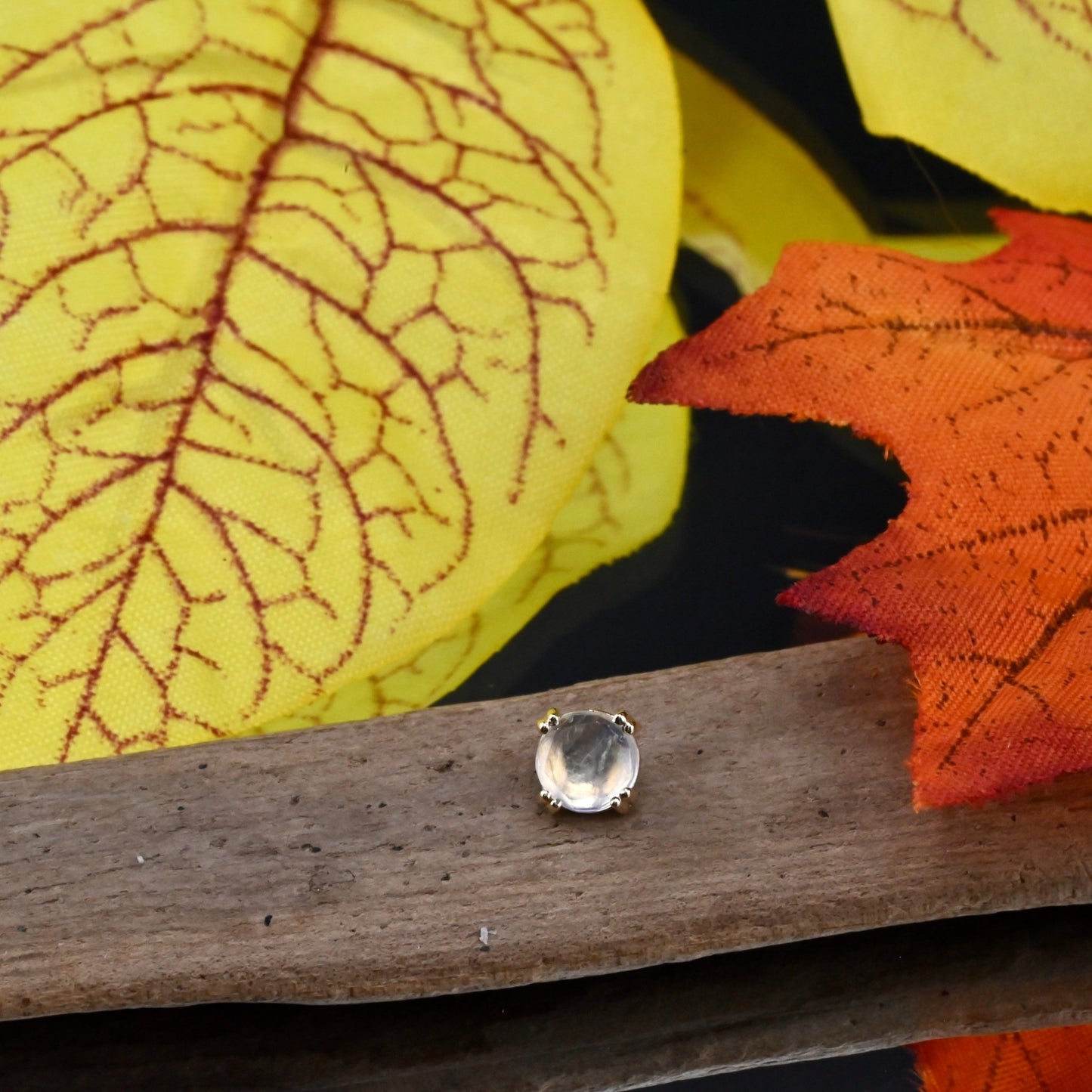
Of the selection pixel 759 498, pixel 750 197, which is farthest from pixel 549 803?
pixel 750 197

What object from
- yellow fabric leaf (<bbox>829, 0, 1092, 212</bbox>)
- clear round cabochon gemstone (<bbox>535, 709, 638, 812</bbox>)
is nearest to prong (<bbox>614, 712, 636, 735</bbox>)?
clear round cabochon gemstone (<bbox>535, 709, 638, 812</bbox>)

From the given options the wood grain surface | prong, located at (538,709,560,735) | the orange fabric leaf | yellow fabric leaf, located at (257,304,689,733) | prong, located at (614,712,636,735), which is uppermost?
yellow fabric leaf, located at (257,304,689,733)

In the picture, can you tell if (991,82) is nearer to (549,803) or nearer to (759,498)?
(759,498)

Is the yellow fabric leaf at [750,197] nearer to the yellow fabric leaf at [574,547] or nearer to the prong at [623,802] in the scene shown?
the yellow fabric leaf at [574,547]

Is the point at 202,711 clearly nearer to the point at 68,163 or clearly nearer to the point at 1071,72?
the point at 68,163

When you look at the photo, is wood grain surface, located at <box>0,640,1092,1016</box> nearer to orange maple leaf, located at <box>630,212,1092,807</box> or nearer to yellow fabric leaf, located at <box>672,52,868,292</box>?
orange maple leaf, located at <box>630,212,1092,807</box>

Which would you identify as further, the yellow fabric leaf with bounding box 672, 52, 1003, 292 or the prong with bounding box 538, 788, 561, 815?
the yellow fabric leaf with bounding box 672, 52, 1003, 292

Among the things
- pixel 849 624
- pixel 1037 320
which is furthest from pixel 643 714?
pixel 1037 320
